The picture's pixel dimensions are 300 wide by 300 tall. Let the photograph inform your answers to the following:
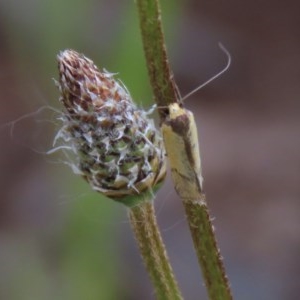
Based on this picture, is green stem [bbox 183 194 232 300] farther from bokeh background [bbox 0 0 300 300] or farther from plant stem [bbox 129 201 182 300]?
bokeh background [bbox 0 0 300 300]

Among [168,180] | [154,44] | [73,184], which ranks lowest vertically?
[168,180]

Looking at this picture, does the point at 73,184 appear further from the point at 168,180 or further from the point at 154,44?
the point at 168,180

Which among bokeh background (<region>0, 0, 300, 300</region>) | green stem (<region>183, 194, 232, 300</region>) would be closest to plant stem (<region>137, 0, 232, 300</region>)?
green stem (<region>183, 194, 232, 300</region>)

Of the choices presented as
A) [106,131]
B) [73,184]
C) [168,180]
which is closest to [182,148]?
[106,131]

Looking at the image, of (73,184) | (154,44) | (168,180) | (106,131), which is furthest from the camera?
(168,180)

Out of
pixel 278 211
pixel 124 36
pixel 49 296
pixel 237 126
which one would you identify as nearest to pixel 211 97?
pixel 237 126
